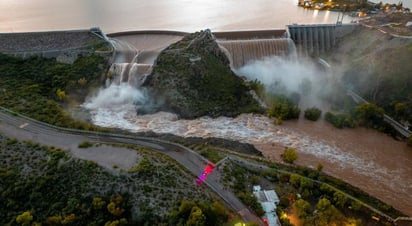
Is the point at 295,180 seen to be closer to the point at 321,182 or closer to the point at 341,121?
the point at 321,182

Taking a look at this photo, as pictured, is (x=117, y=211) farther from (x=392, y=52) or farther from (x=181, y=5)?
(x=181, y=5)

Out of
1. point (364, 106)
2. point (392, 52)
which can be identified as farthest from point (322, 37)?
point (364, 106)

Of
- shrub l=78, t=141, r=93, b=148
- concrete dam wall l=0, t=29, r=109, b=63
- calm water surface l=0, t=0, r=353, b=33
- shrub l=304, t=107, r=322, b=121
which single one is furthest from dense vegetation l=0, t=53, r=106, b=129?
shrub l=304, t=107, r=322, b=121

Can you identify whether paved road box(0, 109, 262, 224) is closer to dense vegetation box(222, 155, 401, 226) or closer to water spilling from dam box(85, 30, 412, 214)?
dense vegetation box(222, 155, 401, 226)

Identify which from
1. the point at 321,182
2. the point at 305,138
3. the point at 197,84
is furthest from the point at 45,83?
the point at 321,182

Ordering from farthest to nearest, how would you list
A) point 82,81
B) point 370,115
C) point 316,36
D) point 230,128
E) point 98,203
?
point 316,36 → point 82,81 → point 370,115 → point 230,128 → point 98,203

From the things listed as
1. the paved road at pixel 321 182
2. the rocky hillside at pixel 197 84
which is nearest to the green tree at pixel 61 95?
the rocky hillside at pixel 197 84
